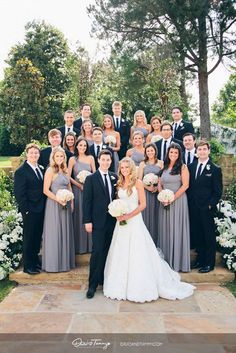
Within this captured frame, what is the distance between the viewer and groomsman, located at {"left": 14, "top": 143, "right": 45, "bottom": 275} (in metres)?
6.07

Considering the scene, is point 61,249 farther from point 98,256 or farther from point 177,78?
point 177,78

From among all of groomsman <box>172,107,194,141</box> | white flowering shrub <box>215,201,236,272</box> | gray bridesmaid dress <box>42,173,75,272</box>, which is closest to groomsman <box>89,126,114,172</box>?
gray bridesmaid dress <box>42,173,75,272</box>

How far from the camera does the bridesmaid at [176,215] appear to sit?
626 cm

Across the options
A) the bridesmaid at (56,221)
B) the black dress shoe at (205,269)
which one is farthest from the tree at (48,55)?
the black dress shoe at (205,269)

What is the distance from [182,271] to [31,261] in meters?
2.25

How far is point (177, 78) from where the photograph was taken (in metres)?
16.4

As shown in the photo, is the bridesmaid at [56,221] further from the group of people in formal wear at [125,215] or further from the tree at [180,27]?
the tree at [180,27]

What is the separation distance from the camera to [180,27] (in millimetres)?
13180

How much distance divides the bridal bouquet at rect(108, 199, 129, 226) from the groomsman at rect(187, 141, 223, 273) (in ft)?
4.57

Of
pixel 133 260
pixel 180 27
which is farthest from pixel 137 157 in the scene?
pixel 180 27

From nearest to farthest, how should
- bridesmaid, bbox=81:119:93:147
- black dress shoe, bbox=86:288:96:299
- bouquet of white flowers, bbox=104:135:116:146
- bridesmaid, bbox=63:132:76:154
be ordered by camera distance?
black dress shoe, bbox=86:288:96:299, bridesmaid, bbox=63:132:76:154, bridesmaid, bbox=81:119:93:147, bouquet of white flowers, bbox=104:135:116:146

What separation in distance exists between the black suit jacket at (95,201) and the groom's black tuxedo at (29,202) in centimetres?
89

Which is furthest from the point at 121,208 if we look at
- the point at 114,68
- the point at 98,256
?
the point at 114,68

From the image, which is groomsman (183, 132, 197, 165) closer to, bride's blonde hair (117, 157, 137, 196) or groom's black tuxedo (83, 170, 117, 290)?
bride's blonde hair (117, 157, 137, 196)
